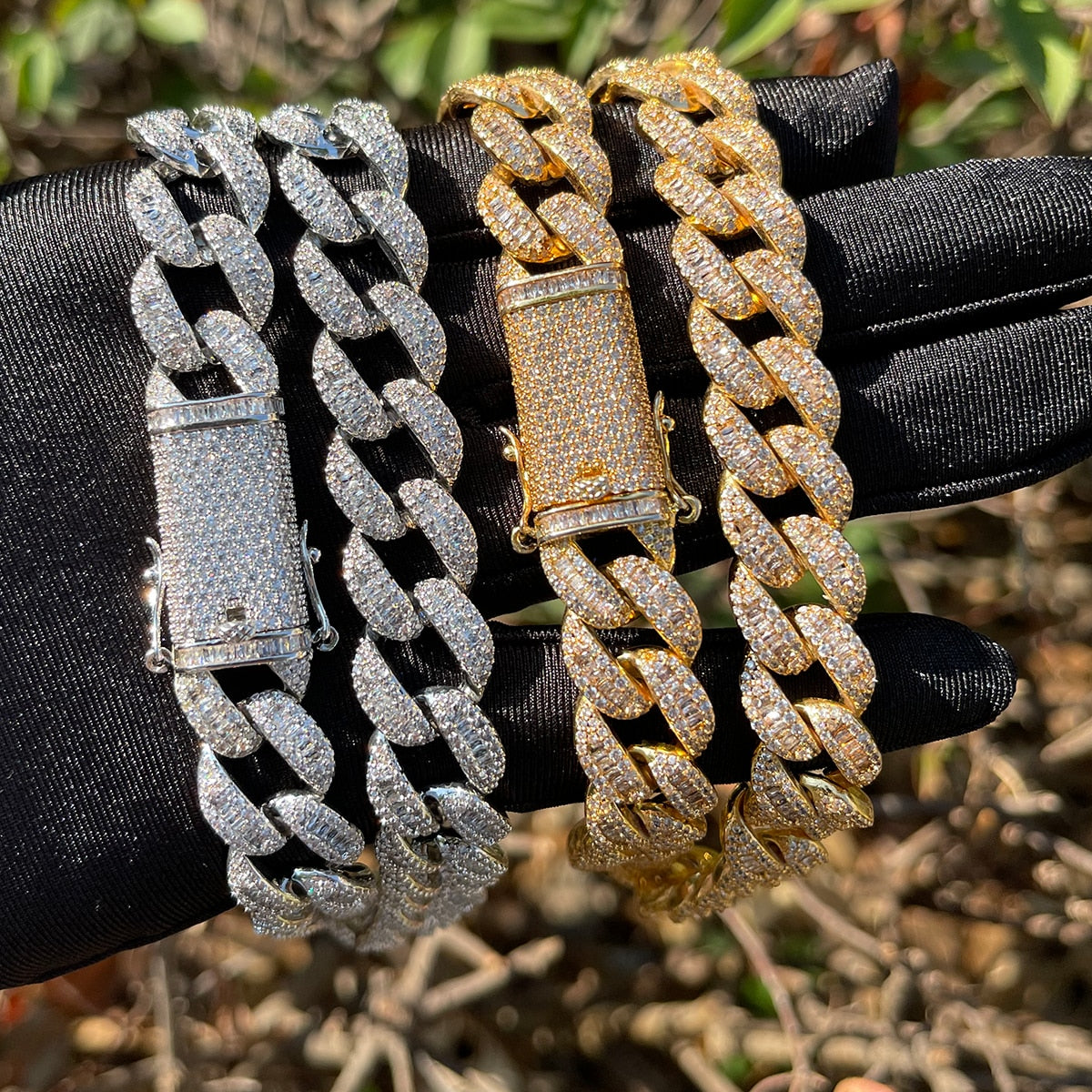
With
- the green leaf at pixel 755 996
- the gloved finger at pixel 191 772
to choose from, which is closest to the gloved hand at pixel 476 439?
the gloved finger at pixel 191 772

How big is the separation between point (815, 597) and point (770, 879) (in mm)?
692

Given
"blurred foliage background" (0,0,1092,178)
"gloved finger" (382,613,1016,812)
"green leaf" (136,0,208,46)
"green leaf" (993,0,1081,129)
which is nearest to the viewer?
"gloved finger" (382,613,1016,812)

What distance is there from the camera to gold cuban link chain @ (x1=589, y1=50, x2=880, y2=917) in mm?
894

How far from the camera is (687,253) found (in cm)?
90

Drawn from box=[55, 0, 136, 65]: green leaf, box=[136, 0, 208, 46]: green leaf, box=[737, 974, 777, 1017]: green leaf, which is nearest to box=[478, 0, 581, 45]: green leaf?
box=[136, 0, 208, 46]: green leaf

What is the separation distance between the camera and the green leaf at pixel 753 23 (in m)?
1.26

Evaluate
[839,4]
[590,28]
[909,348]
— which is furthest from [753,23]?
[909,348]

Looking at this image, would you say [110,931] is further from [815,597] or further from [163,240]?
[815,597]

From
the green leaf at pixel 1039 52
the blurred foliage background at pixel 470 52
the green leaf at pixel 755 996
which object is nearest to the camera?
the green leaf at pixel 1039 52

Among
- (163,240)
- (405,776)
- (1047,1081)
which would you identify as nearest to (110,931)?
(405,776)

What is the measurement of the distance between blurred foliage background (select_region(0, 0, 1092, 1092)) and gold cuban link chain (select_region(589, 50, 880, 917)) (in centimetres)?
67

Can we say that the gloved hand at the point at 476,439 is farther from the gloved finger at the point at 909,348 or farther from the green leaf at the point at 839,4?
the green leaf at the point at 839,4

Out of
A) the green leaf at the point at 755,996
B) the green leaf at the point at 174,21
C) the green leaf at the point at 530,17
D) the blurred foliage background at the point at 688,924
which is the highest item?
the green leaf at the point at 174,21

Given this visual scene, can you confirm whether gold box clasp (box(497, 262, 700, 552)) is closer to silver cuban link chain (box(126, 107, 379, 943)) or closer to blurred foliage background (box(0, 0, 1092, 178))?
silver cuban link chain (box(126, 107, 379, 943))
